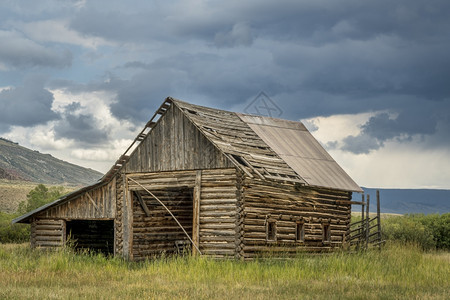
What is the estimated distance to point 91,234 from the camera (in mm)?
34281

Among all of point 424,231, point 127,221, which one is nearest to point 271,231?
point 127,221

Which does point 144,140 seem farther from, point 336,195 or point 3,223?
point 3,223

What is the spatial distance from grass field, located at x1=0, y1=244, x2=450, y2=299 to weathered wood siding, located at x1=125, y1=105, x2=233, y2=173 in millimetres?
4266

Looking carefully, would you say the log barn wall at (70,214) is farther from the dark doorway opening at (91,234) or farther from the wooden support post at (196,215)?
the wooden support post at (196,215)

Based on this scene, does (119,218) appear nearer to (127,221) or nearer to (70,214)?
(127,221)

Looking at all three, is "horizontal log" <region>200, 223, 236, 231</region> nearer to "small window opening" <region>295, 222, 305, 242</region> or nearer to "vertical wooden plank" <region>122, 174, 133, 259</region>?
"vertical wooden plank" <region>122, 174, 133, 259</region>

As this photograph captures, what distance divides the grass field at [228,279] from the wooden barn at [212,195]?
6.33ft

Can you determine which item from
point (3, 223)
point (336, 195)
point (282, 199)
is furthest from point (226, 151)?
point (3, 223)

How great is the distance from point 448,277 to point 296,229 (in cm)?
798

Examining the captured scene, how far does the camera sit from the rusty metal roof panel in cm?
2991

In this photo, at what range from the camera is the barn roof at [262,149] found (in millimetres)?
26672

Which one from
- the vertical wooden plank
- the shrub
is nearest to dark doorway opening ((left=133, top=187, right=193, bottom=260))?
the vertical wooden plank

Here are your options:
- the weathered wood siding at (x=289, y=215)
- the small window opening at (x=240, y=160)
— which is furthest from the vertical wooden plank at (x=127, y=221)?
the weathered wood siding at (x=289, y=215)

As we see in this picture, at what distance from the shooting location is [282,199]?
27.6 meters
